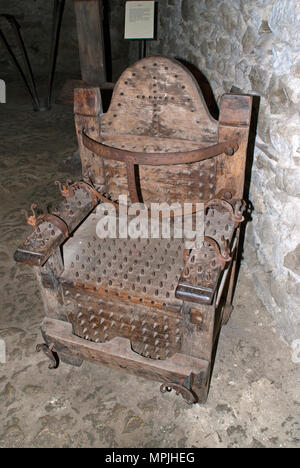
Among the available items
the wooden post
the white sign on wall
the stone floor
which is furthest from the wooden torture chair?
the white sign on wall

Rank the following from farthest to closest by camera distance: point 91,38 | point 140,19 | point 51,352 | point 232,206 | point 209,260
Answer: point 140,19 < point 91,38 < point 51,352 < point 232,206 < point 209,260

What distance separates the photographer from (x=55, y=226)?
1.90 meters

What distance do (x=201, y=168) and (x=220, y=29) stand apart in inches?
53.2

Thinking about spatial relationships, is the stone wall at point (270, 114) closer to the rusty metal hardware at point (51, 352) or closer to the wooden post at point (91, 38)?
the wooden post at point (91, 38)

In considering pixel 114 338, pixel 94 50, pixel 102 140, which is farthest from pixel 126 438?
pixel 94 50

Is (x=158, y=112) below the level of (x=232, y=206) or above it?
above

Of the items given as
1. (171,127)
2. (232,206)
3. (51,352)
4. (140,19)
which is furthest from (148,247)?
(140,19)

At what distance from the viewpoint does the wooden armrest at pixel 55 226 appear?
1735 millimetres

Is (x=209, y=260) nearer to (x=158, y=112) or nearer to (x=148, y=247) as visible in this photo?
(x=148, y=247)

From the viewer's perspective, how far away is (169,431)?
6.42 ft

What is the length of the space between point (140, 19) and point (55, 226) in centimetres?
278

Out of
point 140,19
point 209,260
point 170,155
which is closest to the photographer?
point 209,260

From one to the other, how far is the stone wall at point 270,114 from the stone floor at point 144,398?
Result: 25cm

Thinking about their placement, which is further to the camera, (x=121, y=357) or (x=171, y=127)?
(x=171, y=127)
